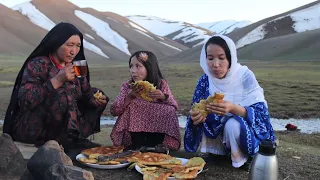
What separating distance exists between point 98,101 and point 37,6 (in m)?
96.9

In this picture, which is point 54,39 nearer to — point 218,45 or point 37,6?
point 218,45

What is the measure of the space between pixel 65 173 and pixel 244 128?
193cm

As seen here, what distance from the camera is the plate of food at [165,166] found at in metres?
3.69

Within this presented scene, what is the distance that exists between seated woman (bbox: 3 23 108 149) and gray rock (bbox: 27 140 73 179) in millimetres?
865

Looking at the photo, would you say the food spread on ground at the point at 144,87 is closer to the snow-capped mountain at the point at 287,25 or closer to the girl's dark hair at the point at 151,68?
the girl's dark hair at the point at 151,68

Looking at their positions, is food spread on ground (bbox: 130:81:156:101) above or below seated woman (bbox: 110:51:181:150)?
above

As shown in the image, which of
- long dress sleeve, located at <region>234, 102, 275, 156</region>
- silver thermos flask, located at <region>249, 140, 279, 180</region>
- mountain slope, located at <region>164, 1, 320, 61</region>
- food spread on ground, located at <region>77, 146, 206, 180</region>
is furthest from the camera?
mountain slope, located at <region>164, 1, 320, 61</region>

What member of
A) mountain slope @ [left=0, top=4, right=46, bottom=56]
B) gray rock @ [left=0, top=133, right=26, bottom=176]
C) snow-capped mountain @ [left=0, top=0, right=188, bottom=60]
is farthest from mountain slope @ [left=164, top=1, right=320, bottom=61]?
gray rock @ [left=0, top=133, right=26, bottom=176]

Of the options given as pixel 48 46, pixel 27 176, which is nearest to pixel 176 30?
pixel 48 46

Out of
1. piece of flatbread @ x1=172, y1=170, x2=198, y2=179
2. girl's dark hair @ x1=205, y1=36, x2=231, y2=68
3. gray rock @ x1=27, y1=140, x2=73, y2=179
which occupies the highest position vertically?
girl's dark hair @ x1=205, y1=36, x2=231, y2=68

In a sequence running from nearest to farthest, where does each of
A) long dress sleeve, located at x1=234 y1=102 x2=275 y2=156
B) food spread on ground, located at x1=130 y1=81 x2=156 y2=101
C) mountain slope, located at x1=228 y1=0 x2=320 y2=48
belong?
long dress sleeve, located at x1=234 y1=102 x2=275 y2=156 → food spread on ground, located at x1=130 y1=81 x2=156 y2=101 → mountain slope, located at x1=228 y1=0 x2=320 y2=48

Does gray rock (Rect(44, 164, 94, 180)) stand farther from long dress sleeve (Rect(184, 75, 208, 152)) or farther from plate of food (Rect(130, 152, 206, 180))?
long dress sleeve (Rect(184, 75, 208, 152))

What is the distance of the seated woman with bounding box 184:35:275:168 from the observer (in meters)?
4.05

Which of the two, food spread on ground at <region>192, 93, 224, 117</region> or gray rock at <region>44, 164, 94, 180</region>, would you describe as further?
food spread on ground at <region>192, 93, 224, 117</region>
